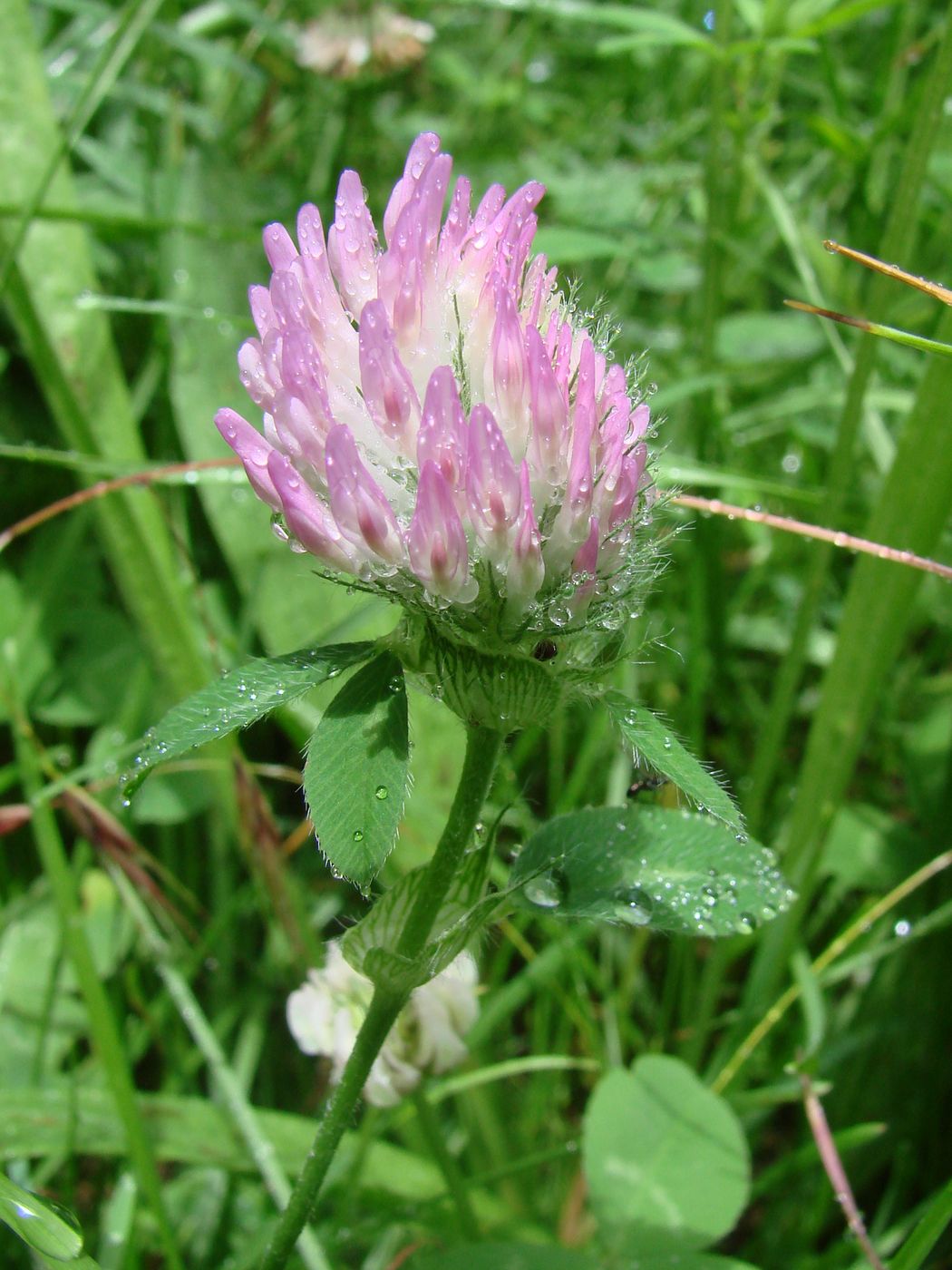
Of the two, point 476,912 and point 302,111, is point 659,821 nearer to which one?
point 476,912

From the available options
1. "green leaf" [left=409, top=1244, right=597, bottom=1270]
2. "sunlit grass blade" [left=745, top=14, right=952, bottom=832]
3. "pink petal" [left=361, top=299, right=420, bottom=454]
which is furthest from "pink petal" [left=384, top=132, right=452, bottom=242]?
"green leaf" [left=409, top=1244, right=597, bottom=1270]

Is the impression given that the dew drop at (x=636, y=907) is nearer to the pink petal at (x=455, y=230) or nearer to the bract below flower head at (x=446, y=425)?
the bract below flower head at (x=446, y=425)

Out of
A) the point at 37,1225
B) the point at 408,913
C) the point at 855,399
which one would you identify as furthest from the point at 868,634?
the point at 37,1225

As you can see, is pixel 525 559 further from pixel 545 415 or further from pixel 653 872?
pixel 653 872

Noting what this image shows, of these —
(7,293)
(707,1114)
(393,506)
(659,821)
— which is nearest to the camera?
(393,506)

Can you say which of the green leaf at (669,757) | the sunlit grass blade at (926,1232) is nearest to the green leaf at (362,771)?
the green leaf at (669,757)

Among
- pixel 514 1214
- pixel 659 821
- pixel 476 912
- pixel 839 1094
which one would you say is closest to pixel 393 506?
pixel 476 912
